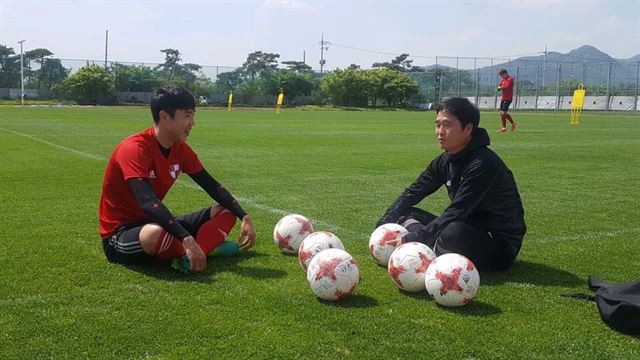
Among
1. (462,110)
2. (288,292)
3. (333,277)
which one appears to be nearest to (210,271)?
(288,292)

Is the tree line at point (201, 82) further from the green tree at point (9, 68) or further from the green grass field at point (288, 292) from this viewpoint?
the green grass field at point (288, 292)

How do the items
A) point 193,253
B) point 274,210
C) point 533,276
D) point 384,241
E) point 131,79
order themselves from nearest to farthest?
point 193,253
point 533,276
point 384,241
point 274,210
point 131,79

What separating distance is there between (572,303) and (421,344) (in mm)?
1503

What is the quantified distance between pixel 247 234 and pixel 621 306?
3.08 m

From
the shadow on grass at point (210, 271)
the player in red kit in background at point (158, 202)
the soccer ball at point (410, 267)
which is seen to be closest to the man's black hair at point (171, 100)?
the player in red kit in background at point (158, 202)

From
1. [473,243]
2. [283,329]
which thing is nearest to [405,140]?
[473,243]

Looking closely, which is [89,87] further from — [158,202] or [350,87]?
[158,202]

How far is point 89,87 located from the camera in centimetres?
6256

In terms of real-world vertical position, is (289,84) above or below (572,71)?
below

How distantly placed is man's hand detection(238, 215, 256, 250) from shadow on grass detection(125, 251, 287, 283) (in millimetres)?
204

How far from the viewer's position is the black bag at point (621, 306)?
12.8 feet

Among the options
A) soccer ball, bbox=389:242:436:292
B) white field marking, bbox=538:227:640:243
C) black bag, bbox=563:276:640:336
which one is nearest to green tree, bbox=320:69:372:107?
white field marking, bbox=538:227:640:243

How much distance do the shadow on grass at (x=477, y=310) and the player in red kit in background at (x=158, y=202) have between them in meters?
1.98

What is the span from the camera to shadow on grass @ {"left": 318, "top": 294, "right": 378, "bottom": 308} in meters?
4.35
